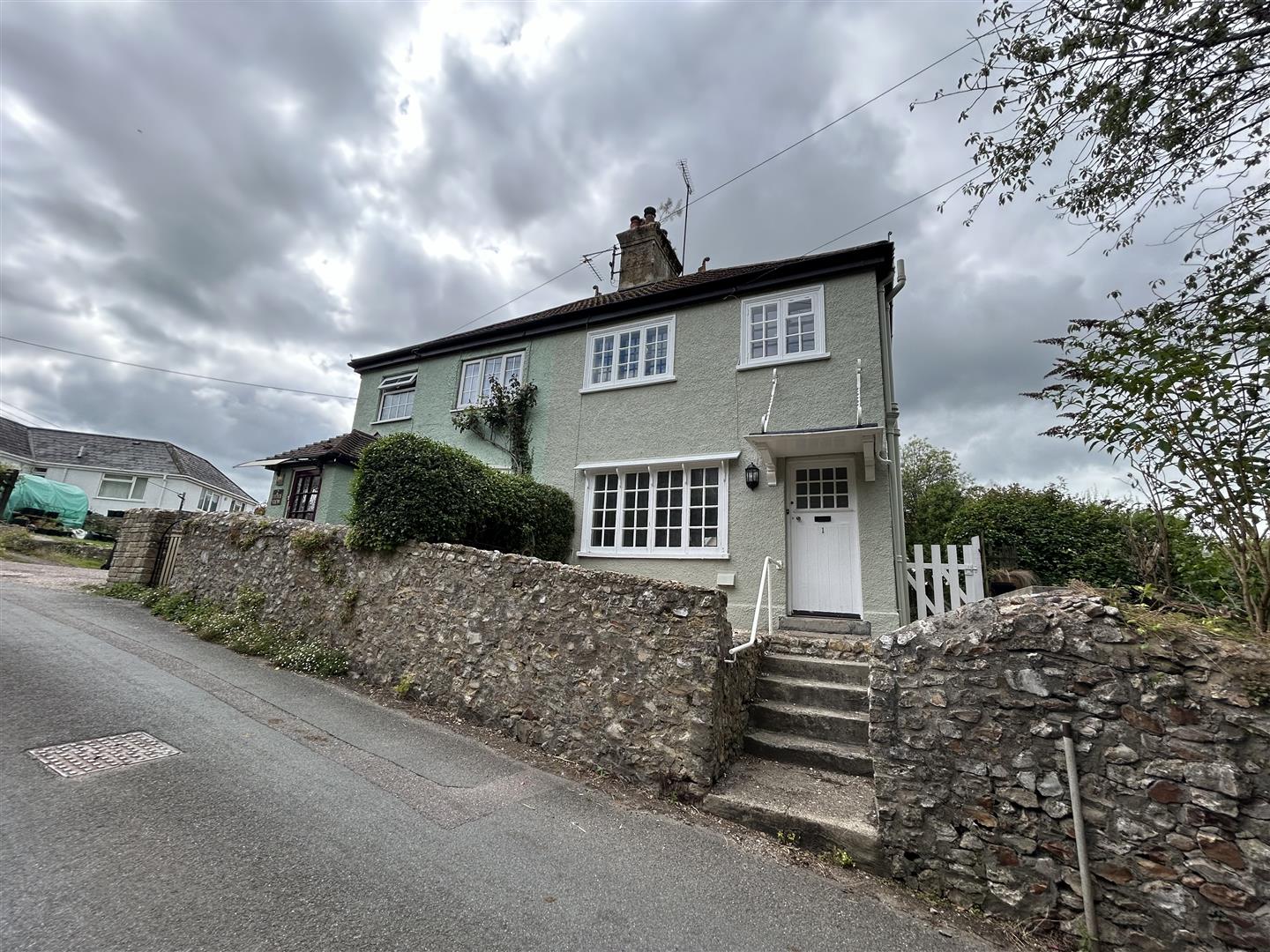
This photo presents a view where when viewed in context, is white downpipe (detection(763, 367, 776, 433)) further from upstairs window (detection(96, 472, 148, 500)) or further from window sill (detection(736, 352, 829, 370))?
upstairs window (detection(96, 472, 148, 500))

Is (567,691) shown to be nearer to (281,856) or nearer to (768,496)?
(281,856)

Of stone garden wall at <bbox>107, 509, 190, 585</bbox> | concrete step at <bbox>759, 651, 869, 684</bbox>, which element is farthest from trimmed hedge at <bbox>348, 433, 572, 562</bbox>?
stone garden wall at <bbox>107, 509, 190, 585</bbox>

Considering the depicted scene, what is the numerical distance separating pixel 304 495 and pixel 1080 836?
1466 centimetres

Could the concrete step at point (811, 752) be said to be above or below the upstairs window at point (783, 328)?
below

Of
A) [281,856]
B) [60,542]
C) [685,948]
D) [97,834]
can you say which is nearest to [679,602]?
[685,948]

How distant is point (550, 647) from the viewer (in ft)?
17.4

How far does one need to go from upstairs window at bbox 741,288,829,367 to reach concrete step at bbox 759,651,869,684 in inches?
200

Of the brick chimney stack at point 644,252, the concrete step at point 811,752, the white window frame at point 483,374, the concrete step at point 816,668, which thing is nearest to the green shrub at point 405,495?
the concrete step at point 816,668

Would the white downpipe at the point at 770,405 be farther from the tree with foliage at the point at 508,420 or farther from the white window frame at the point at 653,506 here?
the tree with foliage at the point at 508,420

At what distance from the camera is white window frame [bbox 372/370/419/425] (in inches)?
528

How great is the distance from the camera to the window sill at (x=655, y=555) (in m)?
8.59

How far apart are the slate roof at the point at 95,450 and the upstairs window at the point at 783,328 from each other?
38.2 meters

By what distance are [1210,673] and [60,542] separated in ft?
89.3

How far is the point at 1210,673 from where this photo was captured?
2752 millimetres
